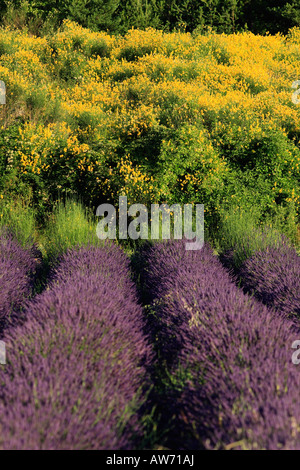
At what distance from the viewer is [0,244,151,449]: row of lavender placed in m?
2.01

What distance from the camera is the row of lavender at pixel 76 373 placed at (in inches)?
79.1

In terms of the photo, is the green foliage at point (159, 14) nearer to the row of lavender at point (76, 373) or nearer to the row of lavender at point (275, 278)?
the row of lavender at point (275, 278)

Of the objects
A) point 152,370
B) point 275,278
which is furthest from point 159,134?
point 152,370

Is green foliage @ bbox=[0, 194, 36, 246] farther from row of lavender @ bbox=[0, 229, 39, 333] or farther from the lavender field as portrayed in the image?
the lavender field

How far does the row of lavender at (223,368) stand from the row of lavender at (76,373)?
0.26 m

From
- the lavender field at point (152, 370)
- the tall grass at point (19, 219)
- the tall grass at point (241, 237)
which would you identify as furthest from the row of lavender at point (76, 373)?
the tall grass at point (19, 219)

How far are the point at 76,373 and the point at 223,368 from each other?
84 centimetres

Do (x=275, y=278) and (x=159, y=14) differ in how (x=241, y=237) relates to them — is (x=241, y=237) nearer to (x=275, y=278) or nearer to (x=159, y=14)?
(x=275, y=278)

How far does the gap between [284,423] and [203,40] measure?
14710 millimetres

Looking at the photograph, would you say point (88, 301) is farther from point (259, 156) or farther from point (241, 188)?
point (259, 156)

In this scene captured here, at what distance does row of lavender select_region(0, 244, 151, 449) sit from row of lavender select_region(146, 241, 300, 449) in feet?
0.84

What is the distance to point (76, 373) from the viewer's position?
8.02 feet

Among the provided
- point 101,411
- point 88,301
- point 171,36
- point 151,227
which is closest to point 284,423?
point 101,411

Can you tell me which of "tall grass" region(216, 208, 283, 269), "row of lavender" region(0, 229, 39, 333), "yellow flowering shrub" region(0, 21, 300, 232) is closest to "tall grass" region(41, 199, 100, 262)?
"row of lavender" region(0, 229, 39, 333)
